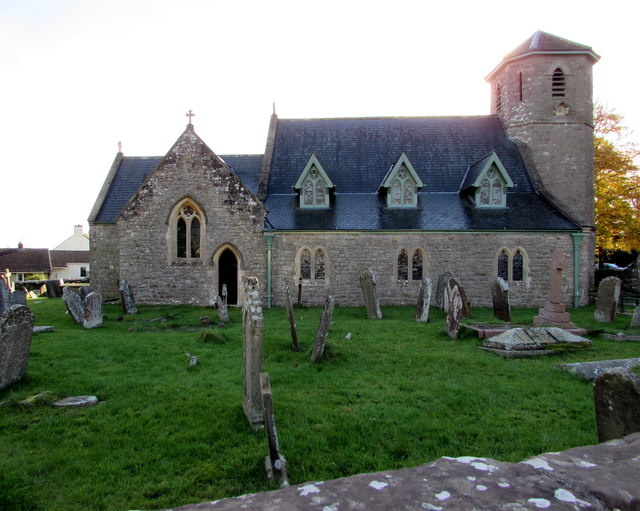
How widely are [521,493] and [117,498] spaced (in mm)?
3665

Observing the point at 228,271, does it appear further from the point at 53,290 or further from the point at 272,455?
the point at 53,290

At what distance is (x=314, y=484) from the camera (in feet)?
6.35

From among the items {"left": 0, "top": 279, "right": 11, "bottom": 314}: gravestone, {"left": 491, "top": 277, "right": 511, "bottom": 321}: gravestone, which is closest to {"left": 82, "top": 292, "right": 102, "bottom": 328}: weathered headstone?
{"left": 0, "top": 279, "right": 11, "bottom": 314}: gravestone

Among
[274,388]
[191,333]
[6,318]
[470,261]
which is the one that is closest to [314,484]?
[274,388]

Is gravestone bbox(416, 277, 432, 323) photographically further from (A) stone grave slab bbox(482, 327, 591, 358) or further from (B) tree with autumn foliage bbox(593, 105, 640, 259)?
(B) tree with autumn foliage bbox(593, 105, 640, 259)

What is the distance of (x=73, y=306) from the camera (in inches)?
522

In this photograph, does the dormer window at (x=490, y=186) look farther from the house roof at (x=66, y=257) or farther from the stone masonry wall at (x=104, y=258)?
the house roof at (x=66, y=257)

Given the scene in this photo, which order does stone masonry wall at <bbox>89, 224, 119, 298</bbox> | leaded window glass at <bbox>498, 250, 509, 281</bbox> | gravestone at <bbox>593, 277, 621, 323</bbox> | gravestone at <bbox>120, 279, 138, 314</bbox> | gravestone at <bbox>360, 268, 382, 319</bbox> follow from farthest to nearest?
stone masonry wall at <bbox>89, 224, 119, 298</bbox>, leaded window glass at <bbox>498, 250, 509, 281</bbox>, gravestone at <bbox>120, 279, 138, 314</bbox>, gravestone at <bbox>360, 268, 382, 319</bbox>, gravestone at <bbox>593, 277, 621, 323</bbox>

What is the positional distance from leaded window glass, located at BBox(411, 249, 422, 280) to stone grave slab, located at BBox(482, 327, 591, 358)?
27.3 feet

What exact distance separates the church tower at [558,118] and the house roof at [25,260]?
1888 inches

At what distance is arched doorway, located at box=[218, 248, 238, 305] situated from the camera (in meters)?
17.7

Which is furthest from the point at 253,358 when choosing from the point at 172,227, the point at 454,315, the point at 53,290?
the point at 53,290

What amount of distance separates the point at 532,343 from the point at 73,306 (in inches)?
519

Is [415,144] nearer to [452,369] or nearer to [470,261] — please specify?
[470,261]
